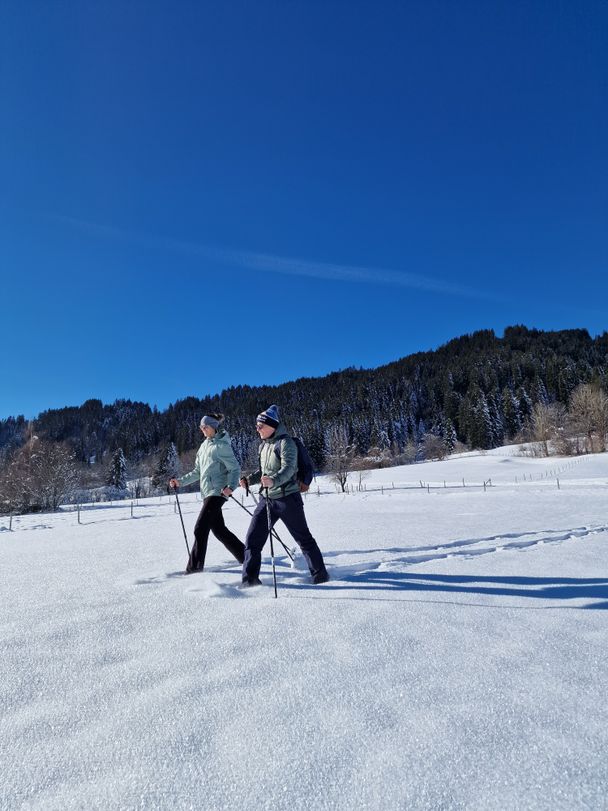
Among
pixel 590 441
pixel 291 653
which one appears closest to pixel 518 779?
pixel 291 653

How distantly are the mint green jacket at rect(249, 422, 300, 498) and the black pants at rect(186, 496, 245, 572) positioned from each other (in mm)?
851

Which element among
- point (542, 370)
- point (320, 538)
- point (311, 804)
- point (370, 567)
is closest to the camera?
point (311, 804)

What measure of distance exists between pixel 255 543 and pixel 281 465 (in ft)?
2.66

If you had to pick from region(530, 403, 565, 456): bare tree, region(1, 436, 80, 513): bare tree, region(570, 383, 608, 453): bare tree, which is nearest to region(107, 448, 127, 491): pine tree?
region(1, 436, 80, 513): bare tree

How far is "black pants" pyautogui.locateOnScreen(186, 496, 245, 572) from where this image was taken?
15.5 feet

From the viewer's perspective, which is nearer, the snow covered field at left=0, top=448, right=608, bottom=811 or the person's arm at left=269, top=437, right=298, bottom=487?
the snow covered field at left=0, top=448, right=608, bottom=811

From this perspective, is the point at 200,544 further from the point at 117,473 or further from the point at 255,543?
the point at 117,473

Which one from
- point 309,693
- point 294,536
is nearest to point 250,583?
point 294,536

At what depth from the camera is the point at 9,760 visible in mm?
1561

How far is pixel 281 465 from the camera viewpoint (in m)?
4.29

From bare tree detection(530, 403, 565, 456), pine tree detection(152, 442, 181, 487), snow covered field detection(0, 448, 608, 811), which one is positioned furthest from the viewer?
pine tree detection(152, 442, 181, 487)

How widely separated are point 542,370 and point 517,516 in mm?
108131

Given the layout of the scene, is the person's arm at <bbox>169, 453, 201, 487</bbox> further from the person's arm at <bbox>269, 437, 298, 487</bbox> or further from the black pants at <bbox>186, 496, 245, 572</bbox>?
the person's arm at <bbox>269, 437, 298, 487</bbox>

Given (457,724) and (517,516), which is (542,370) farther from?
(457,724)
